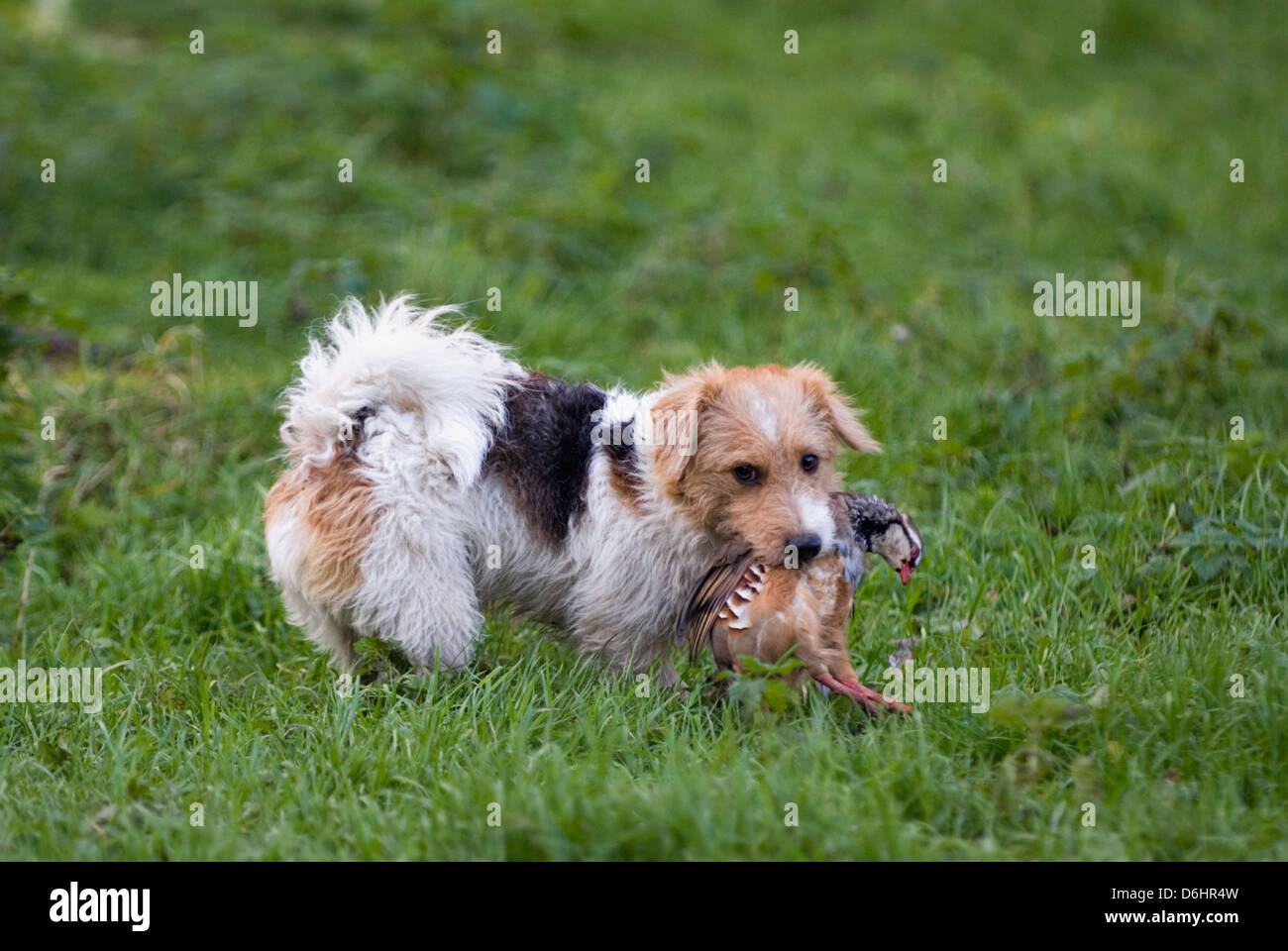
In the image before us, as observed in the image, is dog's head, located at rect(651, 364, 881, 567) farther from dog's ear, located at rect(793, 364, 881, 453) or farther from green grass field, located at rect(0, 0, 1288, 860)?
green grass field, located at rect(0, 0, 1288, 860)

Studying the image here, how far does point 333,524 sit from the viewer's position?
4.71 meters

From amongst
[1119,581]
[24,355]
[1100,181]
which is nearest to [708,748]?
[1119,581]

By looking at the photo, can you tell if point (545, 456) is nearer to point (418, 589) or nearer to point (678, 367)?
point (418, 589)

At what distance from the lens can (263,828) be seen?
4031 millimetres

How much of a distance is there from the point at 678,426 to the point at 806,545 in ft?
2.18

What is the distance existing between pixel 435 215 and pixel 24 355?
2880 mm

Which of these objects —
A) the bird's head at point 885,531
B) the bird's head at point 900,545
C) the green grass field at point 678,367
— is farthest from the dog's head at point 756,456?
the green grass field at point 678,367

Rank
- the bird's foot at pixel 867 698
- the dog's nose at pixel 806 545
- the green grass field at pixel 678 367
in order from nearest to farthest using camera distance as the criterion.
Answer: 1. the green grass field at pixel 678 367
2. the dog's nose at pixel 806 545
3. the bird's foot at pixel 867 698

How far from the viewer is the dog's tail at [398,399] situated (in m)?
4.73

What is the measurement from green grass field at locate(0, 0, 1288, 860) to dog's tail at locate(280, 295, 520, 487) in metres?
0.80

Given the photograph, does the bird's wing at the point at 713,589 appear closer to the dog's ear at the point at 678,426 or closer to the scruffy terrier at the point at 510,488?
the scruffy terrier at the point at 510,488

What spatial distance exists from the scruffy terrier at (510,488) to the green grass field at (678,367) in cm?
29

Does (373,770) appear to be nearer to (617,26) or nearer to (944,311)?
(944,311)

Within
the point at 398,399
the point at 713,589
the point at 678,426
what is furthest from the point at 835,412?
the point at 398,399
